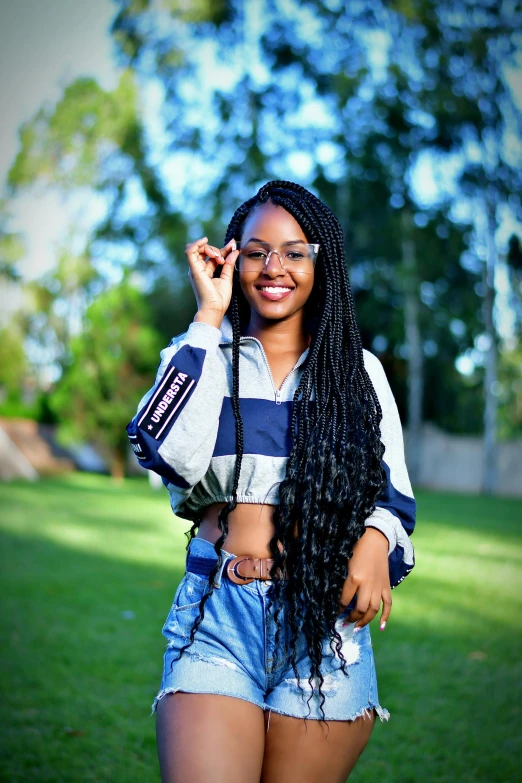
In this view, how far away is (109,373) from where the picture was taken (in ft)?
84.7

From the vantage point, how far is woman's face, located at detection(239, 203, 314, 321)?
253 cm

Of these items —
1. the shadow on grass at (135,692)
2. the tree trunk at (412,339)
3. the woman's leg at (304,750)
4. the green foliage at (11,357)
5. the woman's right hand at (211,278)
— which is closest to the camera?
the woman's leg at (304,750)

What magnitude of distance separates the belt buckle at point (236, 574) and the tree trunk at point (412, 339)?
80.0 ft

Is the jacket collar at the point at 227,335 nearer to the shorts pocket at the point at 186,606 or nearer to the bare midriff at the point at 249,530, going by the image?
the bare midriff at the point at 249,530

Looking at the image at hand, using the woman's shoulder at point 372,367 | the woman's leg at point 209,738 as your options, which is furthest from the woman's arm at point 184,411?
the woman's leg at point 209,738

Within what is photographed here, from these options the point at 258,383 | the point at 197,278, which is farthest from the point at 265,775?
the point at 197,278

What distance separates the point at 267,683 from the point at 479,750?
93.8 inches

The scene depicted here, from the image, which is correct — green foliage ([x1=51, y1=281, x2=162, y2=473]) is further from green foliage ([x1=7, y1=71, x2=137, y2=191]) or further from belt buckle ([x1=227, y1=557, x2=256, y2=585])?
belt buckle ([x1=227, y1=557, x2=256, y2=585])

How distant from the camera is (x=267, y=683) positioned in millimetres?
2262

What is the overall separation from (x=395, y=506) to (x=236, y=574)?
19.9 inches

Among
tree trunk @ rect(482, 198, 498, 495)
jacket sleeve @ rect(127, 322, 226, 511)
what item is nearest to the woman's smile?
jacket sleeve @ rect(127, 322, 226, 511)

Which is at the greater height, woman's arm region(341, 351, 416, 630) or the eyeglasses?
the eyeglasses

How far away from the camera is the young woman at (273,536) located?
7.12 feet

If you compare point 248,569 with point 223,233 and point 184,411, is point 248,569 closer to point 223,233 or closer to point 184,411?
point 184,411
